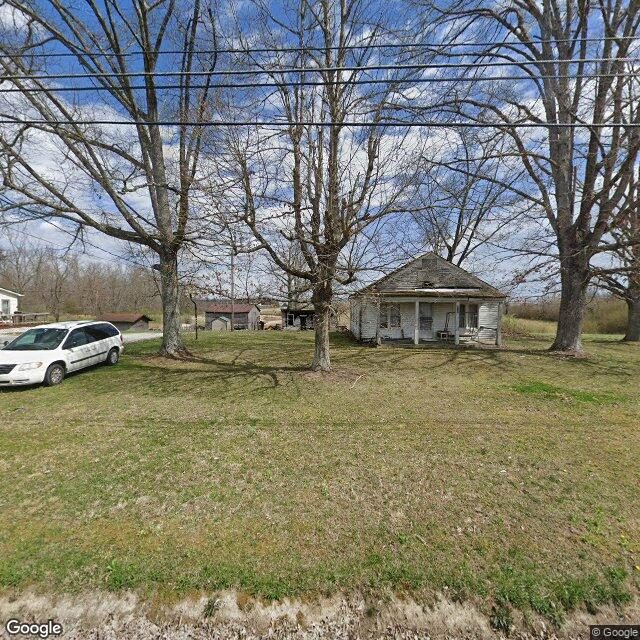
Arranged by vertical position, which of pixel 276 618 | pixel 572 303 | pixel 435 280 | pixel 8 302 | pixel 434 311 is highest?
pixel 435 280

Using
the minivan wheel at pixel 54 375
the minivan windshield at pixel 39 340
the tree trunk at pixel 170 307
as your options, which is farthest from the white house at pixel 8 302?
the minivan wheel at pixel 54 375

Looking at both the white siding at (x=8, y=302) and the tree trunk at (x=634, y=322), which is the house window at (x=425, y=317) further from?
the white siding at (x=8, y=302)

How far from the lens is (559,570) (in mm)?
2480

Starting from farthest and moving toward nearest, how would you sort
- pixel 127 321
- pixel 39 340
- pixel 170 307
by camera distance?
pixel 127 321 < pixel 170 307 < pixel 39 340

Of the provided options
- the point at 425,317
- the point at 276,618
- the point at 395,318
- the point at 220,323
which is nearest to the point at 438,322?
the point at 425,317

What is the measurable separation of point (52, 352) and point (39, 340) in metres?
0.78

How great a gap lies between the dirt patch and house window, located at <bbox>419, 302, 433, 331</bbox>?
15.7 meters

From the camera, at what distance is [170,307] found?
11.3 metres

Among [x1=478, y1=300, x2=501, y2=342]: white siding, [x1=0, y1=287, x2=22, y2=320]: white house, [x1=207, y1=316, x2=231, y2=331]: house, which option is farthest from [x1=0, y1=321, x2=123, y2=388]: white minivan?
[x1=0, y1=287, x2=22, y2=320]: white house

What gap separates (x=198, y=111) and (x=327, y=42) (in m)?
3.68

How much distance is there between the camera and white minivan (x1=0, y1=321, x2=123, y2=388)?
7.32m

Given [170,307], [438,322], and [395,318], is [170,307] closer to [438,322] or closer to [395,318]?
[395,318]

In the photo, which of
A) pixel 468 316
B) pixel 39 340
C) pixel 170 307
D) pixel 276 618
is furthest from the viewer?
pixel 468 316

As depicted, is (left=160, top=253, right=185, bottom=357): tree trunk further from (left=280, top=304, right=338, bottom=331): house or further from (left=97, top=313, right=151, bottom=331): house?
(left=97, top=313, right=151, bottom=331): house
